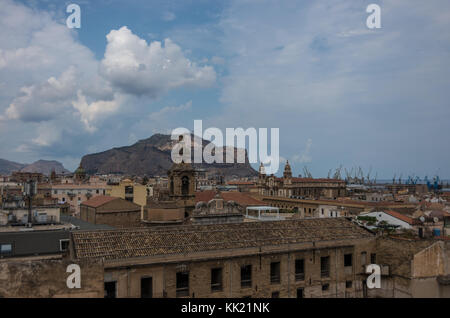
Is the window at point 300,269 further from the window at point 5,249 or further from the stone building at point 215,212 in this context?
the window at point 5,249

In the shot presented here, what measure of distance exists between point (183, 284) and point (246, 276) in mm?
4439

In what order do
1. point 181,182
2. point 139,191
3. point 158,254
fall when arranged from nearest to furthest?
point 158,254
point 181,182
point 139,191

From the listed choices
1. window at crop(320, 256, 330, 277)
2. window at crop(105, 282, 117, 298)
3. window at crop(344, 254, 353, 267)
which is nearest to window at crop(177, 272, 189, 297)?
window at crop(105, 282, 117, 298)

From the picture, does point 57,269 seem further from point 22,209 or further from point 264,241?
point 22,209

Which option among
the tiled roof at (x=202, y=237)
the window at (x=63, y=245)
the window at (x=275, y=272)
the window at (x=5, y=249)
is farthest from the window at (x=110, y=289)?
the window at (x=5, y=249)

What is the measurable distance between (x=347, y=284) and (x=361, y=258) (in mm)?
2346

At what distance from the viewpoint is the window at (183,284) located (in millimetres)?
23625

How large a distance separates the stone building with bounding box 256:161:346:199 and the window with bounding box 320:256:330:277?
327 ft

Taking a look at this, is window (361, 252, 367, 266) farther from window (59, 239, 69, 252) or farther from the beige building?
the beige building

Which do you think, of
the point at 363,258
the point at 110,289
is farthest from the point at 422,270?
the point at 110,289

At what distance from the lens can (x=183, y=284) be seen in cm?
2406
